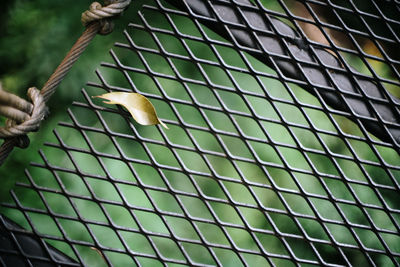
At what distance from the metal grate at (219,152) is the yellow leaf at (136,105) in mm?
19

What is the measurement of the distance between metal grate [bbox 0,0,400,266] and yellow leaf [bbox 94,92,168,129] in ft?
0.06

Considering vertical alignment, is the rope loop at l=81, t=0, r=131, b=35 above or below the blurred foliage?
above

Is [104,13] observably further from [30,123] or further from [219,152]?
[219,152]

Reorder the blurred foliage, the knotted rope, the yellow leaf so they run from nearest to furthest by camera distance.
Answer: the knotted rope → the yellow leaf → the blurred foliage

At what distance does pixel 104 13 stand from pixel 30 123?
0.24 m

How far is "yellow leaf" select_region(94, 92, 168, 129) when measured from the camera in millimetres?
670

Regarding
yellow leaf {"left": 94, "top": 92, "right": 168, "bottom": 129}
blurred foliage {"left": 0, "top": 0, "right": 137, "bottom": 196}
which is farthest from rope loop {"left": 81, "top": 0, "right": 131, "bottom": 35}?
blurred foliage {"left": 0, "top": 0, "right": 137, "bottom": 196}

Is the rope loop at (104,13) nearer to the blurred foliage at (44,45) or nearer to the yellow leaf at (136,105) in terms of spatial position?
the yellow leaf at (136,105)

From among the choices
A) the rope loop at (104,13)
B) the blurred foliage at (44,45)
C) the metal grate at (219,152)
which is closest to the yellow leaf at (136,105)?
the metal grate at (219,152)

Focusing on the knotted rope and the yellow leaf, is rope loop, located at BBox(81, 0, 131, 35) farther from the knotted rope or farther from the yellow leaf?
the yellow leaf

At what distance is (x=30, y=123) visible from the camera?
0.57 metres

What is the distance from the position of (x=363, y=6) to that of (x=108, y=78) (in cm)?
133

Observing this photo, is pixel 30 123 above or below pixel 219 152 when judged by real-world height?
above

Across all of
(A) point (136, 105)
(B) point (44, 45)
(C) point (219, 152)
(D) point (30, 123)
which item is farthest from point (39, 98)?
(B) point (44, 45)
